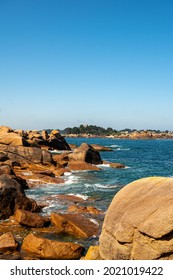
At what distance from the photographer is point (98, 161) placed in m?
56.2

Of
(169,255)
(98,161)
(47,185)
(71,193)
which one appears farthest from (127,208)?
(98,161)

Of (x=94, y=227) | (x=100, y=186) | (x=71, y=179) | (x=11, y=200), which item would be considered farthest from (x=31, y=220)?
(x=71, y=179)

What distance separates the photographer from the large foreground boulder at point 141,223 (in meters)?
10.0

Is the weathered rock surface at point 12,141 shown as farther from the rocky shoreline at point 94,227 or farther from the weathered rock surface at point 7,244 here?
the weathered rock surface at point 7,244

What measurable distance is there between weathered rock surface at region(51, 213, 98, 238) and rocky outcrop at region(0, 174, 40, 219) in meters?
3.16

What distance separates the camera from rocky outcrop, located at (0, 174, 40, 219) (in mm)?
21625

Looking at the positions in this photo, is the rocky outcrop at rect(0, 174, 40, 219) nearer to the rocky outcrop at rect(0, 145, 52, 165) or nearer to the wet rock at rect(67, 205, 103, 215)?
the wet rock at rect(67, 205, 103, 215)

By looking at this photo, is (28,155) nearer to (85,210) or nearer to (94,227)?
(85,210)

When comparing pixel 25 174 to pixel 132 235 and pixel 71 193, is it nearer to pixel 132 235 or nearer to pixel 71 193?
pixel 71 193

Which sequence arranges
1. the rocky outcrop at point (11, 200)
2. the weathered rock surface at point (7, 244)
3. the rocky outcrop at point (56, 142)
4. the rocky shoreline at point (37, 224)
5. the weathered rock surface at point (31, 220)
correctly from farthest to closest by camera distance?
the rocky outcrop at point (56, 142) → the rocky outcrop at point (11, 200) → the weathered rock surface at point (31, 220) → the weathered rock surface at point (7, 244) → the rocky shoreline at point (37, 224)

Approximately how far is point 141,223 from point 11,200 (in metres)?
13.6

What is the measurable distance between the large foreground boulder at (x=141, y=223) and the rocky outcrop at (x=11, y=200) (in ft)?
37.9

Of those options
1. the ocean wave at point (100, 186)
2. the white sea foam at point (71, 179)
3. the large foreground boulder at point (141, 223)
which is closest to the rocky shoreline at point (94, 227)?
the large foreground boulder at point (141, 223)

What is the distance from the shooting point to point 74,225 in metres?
18.9
